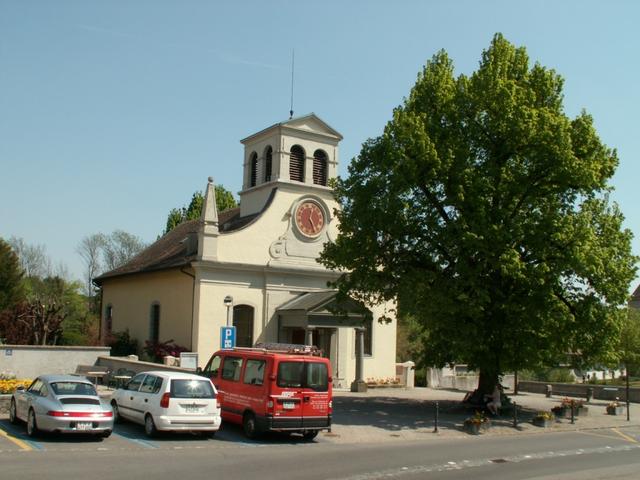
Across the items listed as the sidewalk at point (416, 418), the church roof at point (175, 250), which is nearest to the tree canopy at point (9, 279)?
the church roof at point (175, 250)

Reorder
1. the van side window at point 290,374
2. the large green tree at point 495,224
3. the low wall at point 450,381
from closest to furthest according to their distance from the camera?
the van side window at point 290,374, the large green tree at point 495,224, the low wall at point 450,381

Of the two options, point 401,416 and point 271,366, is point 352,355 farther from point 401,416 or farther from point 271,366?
point 271,366

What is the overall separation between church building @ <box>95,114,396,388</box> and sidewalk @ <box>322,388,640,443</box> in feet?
12.4

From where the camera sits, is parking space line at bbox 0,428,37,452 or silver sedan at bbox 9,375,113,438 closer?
parking space line at bbox 0,428,37,452

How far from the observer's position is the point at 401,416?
24.2 metres

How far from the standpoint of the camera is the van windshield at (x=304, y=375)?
17.4m

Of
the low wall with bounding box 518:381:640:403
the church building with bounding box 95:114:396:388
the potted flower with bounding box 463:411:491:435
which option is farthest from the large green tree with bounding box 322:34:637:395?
the low wall with bounding box 518:381:640:403

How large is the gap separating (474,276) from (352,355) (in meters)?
13.9

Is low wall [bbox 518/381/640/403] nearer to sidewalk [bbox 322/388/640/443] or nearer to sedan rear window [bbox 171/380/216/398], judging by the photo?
sidewalk [bbox 322/388/640/443]

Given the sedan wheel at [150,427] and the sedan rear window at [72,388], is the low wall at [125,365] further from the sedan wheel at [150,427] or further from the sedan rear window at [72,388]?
the sedan rear window at [72,388]

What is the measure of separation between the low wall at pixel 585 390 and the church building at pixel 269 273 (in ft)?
29.7

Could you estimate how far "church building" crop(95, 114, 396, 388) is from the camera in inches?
1294

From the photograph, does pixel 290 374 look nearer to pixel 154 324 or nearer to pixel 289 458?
pixel 289 458

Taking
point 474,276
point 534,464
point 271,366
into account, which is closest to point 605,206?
point 474,276
